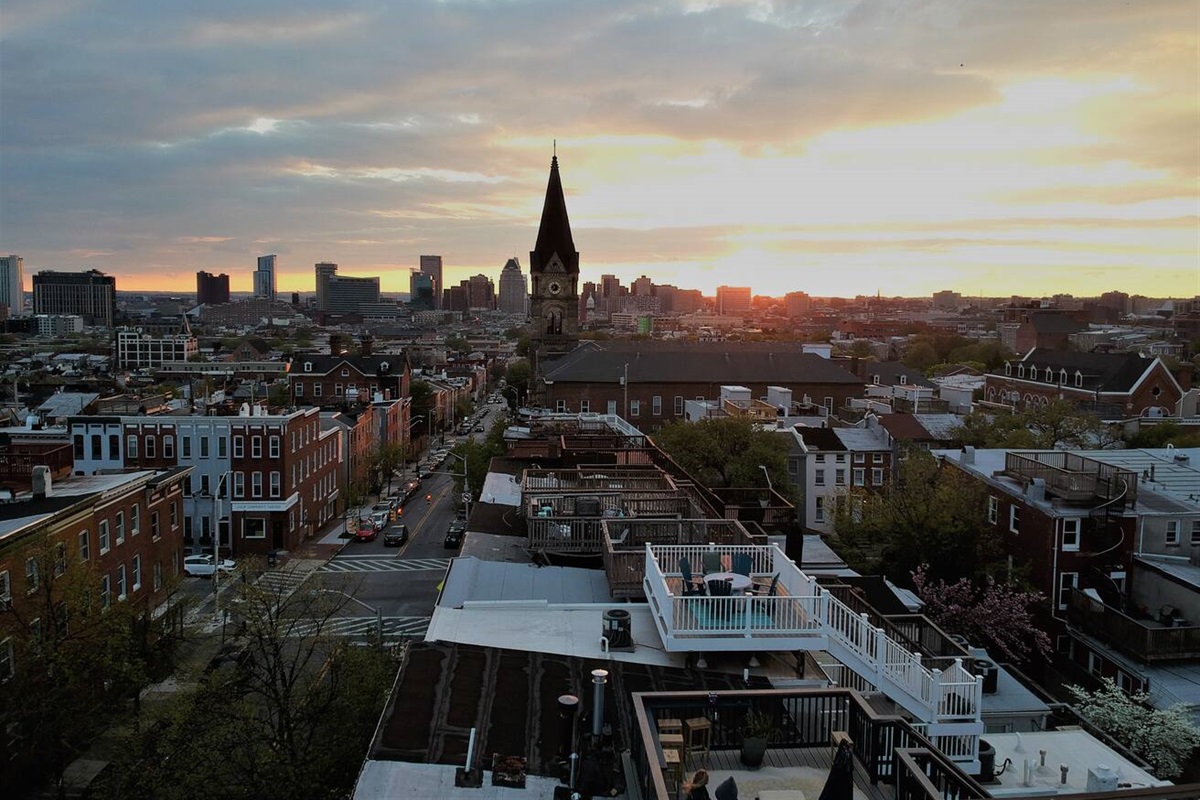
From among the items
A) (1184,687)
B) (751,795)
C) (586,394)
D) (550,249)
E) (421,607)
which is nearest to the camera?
(751,795)

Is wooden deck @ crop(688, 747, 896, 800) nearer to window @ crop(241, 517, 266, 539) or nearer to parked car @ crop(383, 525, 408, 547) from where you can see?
parked car @ crop(383, 525, 408, 547)

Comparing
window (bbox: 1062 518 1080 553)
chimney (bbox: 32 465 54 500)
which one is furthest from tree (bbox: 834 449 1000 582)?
chimney (bbox: 32 465 54 500)

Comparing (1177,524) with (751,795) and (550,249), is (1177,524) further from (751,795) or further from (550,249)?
(550,249)

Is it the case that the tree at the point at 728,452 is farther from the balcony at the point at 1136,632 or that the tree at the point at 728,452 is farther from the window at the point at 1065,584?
the balcony at the point at 1136,632

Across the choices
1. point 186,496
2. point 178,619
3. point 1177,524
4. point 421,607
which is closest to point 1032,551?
point 1177,524

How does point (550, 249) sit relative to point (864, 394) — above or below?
above

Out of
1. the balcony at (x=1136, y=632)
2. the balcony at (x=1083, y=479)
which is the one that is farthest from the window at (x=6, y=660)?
the balcony at (x=1083, y=479)

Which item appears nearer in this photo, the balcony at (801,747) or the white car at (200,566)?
the balcony at (801,747)
